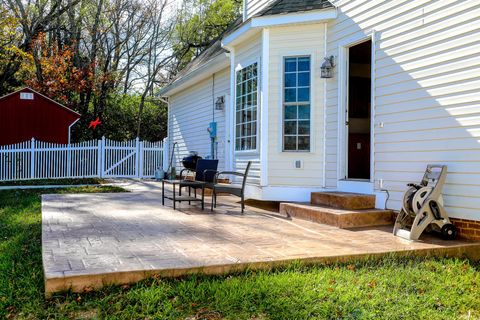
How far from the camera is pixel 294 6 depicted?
7.16 meters

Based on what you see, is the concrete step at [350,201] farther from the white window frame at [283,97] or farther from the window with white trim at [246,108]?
the window with white trim at [246,108]

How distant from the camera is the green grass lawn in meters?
2.83

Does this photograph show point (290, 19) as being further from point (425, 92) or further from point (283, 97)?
point (425, 92)

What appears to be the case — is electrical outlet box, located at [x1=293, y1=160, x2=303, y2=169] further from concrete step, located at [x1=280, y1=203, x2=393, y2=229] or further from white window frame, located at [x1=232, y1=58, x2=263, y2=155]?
A: concrete step, located at [x1=280, y1=203, x2=393, y2=229]

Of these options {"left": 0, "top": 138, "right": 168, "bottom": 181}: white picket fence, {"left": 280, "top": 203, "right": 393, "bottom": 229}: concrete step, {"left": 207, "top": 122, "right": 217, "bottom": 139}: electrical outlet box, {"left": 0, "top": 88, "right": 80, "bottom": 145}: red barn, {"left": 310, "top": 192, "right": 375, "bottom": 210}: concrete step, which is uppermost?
{"left": 0, "top": 88, "right": 80, "bottom": 145}: red barn

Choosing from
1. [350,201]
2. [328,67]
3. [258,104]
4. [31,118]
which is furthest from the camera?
[31,118]

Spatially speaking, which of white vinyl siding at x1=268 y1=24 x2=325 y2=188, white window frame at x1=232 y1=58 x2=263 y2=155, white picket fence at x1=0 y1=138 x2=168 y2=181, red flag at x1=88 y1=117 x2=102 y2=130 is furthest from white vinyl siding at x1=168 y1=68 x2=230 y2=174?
red flag at x1=88 y1=117 x2=102 y2=130

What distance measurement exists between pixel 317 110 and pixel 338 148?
72 cm

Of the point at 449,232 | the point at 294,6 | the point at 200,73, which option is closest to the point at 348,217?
the point at 449,232

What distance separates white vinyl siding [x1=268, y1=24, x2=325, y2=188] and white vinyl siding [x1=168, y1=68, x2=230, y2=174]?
10.4 feet

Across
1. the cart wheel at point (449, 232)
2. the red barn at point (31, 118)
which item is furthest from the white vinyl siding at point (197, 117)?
the cart wheel at point (449, 232)

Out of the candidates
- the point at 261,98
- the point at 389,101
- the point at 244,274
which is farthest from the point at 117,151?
the point at 244,274

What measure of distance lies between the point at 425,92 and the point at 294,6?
282cm

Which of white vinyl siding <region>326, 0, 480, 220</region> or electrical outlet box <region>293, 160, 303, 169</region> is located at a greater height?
white vinyl siding <region>326, 0, 480, 220</region>
